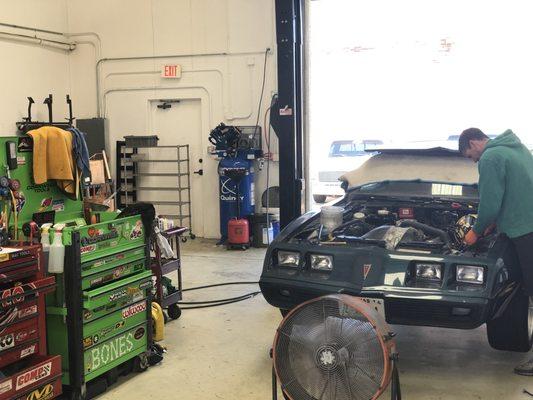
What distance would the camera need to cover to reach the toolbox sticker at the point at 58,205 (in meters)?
4.42

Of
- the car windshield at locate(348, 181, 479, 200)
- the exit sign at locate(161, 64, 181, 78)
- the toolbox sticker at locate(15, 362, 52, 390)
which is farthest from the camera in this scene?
the exit sign at locate(161, 64, 181, 78)

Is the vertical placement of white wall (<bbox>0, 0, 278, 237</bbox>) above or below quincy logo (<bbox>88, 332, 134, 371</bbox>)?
above

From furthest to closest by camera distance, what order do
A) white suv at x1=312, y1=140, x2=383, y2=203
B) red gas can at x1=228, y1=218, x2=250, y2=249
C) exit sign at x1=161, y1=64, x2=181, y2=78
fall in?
exit sign at x1=161, y1=64, x2=181, y2=78 → white suv at x1=312, y1=140, x2=383, y2=203 → red gas can at x1=228, y1=218, x2=250, y2=249

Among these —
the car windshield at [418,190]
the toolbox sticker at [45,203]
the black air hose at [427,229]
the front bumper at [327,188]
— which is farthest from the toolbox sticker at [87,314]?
the front bumper at [327,188]

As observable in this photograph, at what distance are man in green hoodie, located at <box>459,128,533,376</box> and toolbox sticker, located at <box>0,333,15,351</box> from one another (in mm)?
2711

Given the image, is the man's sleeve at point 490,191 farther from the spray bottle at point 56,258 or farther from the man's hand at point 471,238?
the spray bottle at point 56,258

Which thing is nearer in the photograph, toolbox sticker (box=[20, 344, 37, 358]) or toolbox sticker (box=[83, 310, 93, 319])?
toolbox sticker (box=[20, 344, 37, 358])

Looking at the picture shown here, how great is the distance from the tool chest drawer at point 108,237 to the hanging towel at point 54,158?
751 mm

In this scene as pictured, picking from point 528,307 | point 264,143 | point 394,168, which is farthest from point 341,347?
point 264,143

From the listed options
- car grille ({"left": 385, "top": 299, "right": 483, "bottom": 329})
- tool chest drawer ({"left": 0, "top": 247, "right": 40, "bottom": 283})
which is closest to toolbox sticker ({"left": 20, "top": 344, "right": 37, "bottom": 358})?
tool chest drawer ({"left": 0, "top": 247, "right": 40, "bottom": 283})

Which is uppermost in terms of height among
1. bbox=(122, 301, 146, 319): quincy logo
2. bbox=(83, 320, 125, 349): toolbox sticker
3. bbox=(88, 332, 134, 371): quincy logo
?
bbox=(122, 301, 146, 319): quincy logo

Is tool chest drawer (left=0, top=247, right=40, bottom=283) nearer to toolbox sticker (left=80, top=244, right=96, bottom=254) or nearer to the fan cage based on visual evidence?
toolbox sticker (left=80, top=244, right=96, bottom=254)

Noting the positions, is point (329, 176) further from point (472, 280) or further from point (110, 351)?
point (110, 351)

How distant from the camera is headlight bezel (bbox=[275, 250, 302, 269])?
13.1ft
